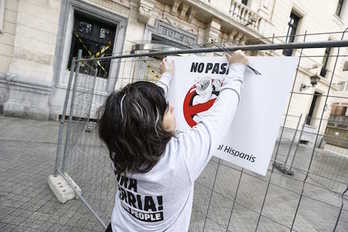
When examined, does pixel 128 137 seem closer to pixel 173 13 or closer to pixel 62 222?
pixel 62 222

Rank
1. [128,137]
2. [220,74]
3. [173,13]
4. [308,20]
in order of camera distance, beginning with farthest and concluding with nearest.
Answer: [308,20] → [173,13] → [220,74] → [128,137]

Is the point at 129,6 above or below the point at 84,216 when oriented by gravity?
above

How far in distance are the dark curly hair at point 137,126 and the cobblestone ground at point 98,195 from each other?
3.44 ft

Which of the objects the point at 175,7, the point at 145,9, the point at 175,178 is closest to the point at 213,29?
the point at 175,7

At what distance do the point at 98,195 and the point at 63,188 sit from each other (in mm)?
442

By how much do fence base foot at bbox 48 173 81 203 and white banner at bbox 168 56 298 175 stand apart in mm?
2023

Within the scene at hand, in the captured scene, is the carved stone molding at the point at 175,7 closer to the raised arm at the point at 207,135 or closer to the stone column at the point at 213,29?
the stone column at the point at 213,29

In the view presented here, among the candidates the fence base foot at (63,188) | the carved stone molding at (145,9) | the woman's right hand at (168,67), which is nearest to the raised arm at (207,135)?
the woman's right hand at (168,67)

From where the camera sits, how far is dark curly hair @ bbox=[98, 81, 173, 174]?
2.78 feet

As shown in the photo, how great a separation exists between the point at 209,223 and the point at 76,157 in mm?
2371

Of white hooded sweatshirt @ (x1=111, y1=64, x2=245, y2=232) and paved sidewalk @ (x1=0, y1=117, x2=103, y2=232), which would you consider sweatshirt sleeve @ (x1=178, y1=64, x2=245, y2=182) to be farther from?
paved sidewalk @ (x1=0, y1=117, x2=103, y2=232)

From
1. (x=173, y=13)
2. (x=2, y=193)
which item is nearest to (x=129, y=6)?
(x=173, y=13)

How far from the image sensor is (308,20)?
44.0 feet

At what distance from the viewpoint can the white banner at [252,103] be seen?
3.61ft
